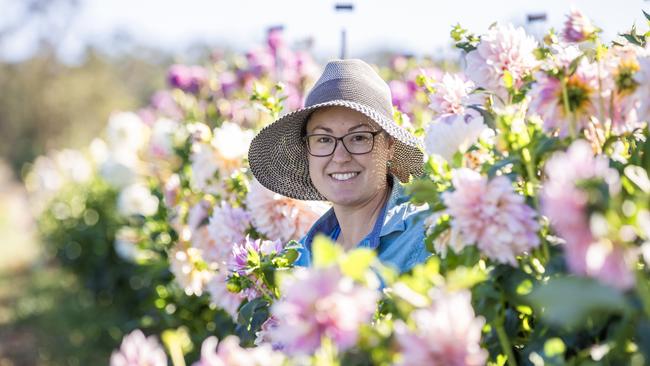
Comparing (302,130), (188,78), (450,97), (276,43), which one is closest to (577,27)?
(450,97)

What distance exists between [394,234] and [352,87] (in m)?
0.37

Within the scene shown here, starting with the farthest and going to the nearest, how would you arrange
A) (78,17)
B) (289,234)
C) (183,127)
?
(78,17), (183,127), (289,234)

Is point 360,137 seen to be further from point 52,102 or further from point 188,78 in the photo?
point 52,102

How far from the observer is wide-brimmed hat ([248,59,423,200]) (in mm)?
2016

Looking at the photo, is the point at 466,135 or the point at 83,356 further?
the point at 83,356

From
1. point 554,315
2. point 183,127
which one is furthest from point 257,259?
point 183,127

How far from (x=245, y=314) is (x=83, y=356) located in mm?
3118

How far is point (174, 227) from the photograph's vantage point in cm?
296

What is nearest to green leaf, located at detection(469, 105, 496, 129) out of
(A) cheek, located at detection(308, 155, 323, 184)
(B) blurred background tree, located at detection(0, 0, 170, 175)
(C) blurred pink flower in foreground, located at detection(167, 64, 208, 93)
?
(A) cheek, located at detection(308, 155, 323, 184)

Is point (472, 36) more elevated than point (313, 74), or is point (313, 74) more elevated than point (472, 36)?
point (472, 36)

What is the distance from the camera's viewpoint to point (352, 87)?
80.3 inches

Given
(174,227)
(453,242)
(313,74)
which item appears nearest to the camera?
(453,242)

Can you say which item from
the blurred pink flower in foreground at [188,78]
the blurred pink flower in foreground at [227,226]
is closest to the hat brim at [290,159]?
the blurred pink flower in foreground at [227,226]

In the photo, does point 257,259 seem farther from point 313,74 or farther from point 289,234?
point 313,74
